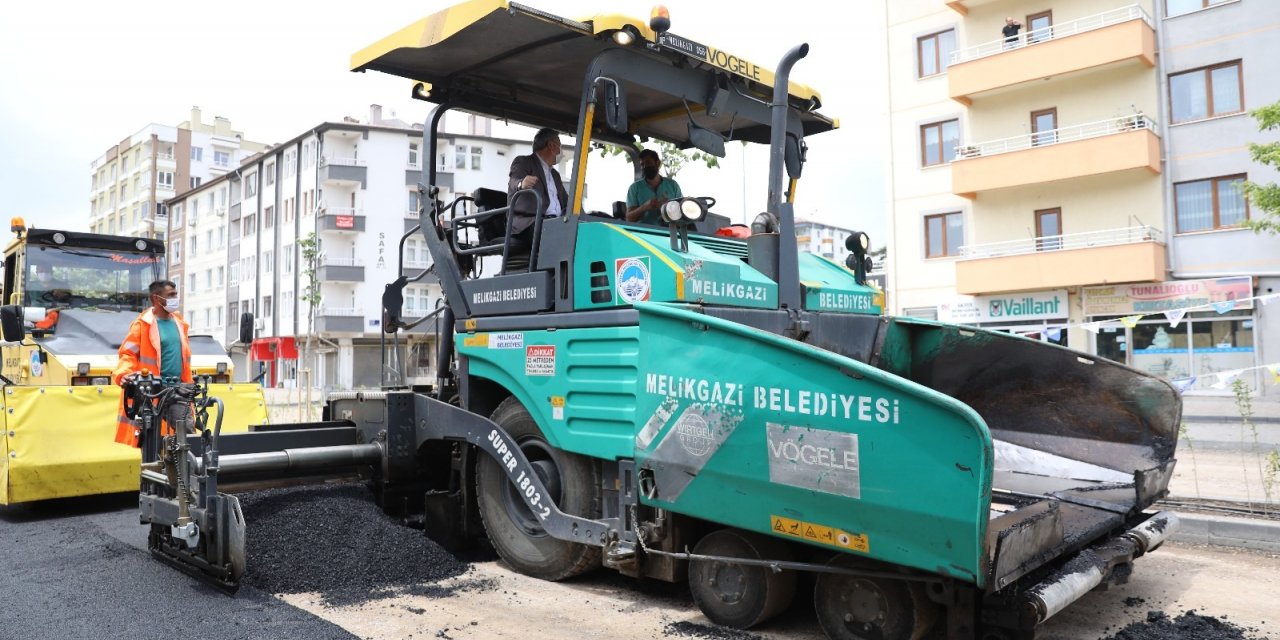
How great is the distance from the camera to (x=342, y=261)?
42.8 m

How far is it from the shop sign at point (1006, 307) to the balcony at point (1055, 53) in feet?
16.9

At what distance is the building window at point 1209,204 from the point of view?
1988 centimetres

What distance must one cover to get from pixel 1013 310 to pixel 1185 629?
19877 millimetres

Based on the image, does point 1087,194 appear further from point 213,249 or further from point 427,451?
point 213,249

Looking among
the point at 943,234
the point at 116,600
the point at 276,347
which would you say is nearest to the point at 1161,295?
the point at 943,234

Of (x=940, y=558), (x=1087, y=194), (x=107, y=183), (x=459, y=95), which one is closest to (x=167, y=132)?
(x=107, y=183)

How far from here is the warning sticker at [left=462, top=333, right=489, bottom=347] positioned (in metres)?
5.25

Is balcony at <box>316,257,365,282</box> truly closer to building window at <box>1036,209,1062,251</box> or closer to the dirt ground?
building window at <box>1036,209,1062,251</box>

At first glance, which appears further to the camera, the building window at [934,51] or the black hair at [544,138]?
the building window at [934,51]

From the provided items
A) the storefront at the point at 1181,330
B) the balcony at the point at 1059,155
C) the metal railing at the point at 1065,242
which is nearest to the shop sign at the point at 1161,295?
the storefront at the point at 1181,330

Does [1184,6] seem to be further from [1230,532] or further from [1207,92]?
[1230,532]

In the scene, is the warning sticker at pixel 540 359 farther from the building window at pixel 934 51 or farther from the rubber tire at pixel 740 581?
the building window at pixel 934 51

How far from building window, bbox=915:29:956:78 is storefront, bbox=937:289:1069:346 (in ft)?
20.4

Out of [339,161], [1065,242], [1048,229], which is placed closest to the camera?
[1065,242]
